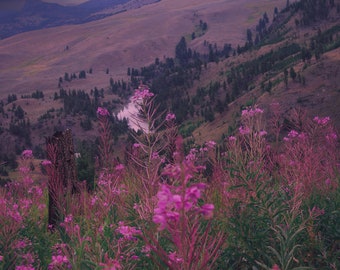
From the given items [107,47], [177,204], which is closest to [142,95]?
[177,204]

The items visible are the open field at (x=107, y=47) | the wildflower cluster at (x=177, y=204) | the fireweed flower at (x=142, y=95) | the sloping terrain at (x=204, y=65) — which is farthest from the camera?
the open field at (x=107, y=47)

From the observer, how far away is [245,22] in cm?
13475

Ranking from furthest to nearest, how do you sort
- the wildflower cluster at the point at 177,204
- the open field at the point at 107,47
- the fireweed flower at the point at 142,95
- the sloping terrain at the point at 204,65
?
the open field at the point at 107,47, the sloping terrain at the point at 204,65, the fireweed flower at the point at 142,95, the wildflower cluster at the point at 177,204

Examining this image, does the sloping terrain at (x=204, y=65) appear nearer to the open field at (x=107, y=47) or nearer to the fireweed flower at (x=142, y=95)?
the open field at (x=107, y=47)

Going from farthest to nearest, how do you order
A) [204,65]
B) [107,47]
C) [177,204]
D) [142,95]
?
[107,47], [204,65], [142,95], [177,204]

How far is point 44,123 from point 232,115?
3164cm

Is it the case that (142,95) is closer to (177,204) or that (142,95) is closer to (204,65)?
(177,204)

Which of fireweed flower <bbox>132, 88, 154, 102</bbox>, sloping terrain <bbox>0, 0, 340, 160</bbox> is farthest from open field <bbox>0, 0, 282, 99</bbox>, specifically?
fireweed flower <bbox>132, 88, 154, 102</bbox>

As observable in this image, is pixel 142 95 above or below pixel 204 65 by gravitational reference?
above

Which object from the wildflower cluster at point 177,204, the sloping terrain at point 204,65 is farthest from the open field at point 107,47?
the wildflower cluster at point 177,204

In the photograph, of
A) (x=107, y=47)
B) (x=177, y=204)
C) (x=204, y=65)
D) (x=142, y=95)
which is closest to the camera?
(x=177, y=204)

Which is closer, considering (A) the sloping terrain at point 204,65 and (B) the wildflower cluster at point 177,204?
(B) the wildflower cluster at point 177,204

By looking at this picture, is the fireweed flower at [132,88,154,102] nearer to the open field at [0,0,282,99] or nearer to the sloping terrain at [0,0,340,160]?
the sloping terrain at [0,0,340,160]

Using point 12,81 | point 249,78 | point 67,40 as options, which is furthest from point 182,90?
point 67,40
